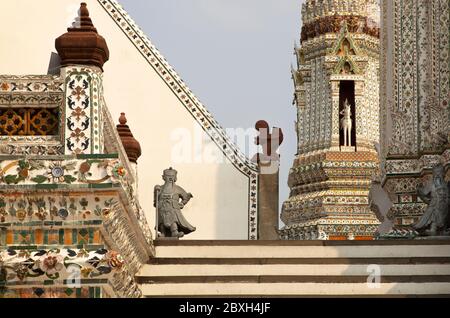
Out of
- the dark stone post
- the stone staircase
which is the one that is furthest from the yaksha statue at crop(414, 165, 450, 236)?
the dark stone post

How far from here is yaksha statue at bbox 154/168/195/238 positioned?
16.2m

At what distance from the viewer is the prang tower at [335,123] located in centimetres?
3903

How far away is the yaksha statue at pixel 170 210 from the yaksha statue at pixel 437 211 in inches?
93.5

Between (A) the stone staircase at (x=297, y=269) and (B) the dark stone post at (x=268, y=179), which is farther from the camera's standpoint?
(B) the dark stone post at (x=268, y=179)

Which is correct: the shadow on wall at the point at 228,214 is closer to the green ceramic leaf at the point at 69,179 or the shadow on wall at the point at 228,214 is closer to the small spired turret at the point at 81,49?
the small spired turret at the point at 81,49

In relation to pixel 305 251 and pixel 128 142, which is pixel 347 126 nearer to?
pixel 128 142

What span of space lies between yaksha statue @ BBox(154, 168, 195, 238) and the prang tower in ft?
70.4

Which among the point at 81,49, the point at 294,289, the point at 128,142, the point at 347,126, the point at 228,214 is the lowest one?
the point at 294,289

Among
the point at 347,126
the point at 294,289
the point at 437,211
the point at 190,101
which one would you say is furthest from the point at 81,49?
the point at 347,126

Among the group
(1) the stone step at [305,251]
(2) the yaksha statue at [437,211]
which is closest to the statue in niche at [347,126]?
(2) the yaksha statue at [437,211]

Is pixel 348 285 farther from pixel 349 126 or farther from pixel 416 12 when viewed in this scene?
pixel 349 126

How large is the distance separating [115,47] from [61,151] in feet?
25.4

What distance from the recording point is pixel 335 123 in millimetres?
41406

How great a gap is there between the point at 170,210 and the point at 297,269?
8.47ft
